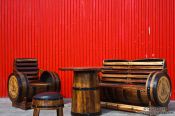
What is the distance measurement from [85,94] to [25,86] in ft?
5.90

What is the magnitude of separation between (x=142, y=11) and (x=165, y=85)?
8.86 ft

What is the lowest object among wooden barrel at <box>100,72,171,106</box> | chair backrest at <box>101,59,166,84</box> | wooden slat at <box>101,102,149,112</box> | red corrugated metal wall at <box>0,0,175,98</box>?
wooden slat at <box>101,102,149,112</box>

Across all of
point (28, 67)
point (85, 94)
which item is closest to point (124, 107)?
point (85, 94)

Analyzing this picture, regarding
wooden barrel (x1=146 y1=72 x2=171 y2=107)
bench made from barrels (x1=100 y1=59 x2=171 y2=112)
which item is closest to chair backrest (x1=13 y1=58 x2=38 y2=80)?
bench made from barrels (x1=100 y1=59 x2=171 y2=112)

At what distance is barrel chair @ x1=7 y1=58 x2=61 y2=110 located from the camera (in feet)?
29.6

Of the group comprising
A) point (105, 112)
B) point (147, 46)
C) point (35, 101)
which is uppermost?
point (147, 46)

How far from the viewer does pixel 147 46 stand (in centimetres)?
1031

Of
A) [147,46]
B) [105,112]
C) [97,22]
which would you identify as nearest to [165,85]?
[105,112]

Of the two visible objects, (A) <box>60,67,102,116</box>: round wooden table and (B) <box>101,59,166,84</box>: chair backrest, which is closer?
(A) <box>60,67,102,116</box>: round wooden table

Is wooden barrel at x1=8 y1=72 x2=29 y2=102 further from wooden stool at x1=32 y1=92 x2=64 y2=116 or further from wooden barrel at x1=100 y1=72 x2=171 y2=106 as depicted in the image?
wooden stool at x1=32 y1=92 x2=64 y2=116

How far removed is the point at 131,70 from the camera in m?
9.15

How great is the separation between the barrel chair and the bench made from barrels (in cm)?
130

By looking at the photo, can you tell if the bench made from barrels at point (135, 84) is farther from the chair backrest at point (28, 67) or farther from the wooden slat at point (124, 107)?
the chair backrest at point (28, 67)

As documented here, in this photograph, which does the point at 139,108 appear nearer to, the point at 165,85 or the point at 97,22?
the point at 165,85
